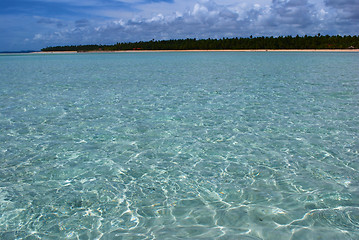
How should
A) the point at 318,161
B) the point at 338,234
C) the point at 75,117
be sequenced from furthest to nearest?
1. the point at 75,117
2. the point at 318,161
3. the point at 338,234

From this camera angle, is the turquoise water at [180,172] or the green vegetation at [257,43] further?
the green vegetation at [257,43]

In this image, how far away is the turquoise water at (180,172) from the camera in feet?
17.3

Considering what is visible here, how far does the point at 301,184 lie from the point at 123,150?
5187mm

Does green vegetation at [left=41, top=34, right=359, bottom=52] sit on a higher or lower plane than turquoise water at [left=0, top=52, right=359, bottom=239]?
higher

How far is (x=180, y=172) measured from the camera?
7.39 meters

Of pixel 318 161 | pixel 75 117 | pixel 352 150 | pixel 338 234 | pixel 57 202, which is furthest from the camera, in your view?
pixel 75 117

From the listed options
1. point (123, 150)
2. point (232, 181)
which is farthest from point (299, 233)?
point (123, 150)

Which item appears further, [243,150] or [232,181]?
[243,150]

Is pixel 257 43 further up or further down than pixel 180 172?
further up

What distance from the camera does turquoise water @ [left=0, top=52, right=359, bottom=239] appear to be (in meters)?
5.28

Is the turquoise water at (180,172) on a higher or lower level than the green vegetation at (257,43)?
lower

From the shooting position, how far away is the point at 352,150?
28.4 ft

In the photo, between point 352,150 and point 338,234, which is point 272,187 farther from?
point 352,150

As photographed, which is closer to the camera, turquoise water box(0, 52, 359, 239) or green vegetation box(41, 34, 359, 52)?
turquoise water box(0, 52, 359, 239)
